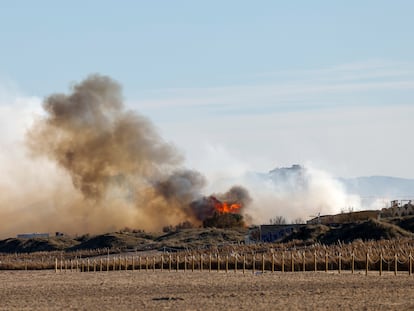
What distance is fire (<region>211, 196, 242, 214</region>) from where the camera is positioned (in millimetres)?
127188

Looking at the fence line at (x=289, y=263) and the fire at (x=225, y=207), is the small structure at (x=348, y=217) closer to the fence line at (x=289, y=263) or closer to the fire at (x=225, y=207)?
the fire at (x=225, y=207)

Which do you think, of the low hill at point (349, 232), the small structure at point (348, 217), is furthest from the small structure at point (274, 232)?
the low hill at point (349, 232)

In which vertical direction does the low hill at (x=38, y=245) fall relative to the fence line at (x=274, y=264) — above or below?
above

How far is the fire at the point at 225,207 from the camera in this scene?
417 feet

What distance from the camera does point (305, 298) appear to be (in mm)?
37250

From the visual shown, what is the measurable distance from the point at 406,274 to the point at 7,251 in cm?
8242

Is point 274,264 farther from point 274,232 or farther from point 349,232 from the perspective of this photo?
point 274,232

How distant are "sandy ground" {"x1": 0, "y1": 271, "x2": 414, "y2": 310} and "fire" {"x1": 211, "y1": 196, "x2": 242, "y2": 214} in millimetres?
69835

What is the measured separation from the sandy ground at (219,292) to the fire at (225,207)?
2749 inches

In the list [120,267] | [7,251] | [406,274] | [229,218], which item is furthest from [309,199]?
[406,274]

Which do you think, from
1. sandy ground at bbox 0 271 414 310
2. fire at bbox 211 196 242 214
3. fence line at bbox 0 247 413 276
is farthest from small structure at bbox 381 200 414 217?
sandy ground at bbox 0 271 414 310

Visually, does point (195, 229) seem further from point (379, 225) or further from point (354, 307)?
point (354, 307)

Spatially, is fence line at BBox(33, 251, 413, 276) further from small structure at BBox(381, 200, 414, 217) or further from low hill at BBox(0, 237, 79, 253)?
low hill at BBox(0, 237, 79, 253)

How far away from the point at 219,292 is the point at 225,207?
89.0m
